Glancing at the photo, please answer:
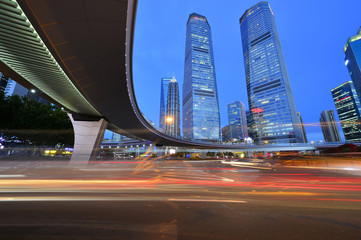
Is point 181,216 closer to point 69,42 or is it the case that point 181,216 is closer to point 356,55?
point 69,42

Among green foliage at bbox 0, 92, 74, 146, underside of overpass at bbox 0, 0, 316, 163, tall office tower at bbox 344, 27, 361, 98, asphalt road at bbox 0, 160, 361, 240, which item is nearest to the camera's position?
asphalt road at bbox 0, 160, 361, 240

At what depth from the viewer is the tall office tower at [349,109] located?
14334 centimetres

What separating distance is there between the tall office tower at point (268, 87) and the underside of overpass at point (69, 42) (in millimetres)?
158917

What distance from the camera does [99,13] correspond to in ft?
23.9

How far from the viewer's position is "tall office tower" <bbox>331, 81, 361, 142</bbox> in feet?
470

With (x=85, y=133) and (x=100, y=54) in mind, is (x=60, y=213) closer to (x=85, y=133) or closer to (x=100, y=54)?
(x=100, y=54)

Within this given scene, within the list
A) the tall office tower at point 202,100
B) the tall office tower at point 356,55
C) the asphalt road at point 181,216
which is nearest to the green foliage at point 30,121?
the asphalt road at point 181,216

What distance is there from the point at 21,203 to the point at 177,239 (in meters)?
6.40

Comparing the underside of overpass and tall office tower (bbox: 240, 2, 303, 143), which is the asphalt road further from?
tall office tower (bbox: 240, 2, 303, 143)

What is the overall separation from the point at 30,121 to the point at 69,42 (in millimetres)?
27573

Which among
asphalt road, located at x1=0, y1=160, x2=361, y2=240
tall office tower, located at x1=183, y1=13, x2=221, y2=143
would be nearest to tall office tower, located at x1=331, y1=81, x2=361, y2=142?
tall office tower, located at x1=183, y1=13, x2=221, y2=143

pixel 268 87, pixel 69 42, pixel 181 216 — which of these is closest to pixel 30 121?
pixel 69 42

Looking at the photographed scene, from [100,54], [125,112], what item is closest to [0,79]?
[125,112]

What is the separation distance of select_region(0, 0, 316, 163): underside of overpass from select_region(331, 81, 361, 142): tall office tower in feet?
636
